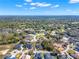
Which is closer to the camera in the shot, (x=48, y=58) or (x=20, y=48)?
(x=48, y=58)

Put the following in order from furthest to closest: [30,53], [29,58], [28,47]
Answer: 1. [28,47]
2. [30,53]
3. [29,58]

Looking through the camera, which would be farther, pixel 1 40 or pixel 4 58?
pixel 1 40

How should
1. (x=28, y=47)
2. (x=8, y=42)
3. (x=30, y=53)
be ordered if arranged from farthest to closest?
1. (x=8, y=42)
2. (x=28, y=47)
3. (x=30, y=53)

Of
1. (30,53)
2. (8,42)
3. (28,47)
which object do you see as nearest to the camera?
(30,53)

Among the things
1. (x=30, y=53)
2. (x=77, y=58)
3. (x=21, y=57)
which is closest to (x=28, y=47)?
(x=30, y=53)

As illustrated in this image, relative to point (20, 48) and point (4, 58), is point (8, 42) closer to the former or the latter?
point (20, 48)

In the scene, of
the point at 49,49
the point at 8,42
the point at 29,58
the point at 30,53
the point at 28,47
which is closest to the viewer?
the point at 29,58

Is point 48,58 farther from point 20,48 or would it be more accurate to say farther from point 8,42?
point 8,42

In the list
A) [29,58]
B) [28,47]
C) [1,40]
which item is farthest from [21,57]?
[1,40]

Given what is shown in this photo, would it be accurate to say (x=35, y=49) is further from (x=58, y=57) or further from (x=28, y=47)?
(x=58, y=57)
